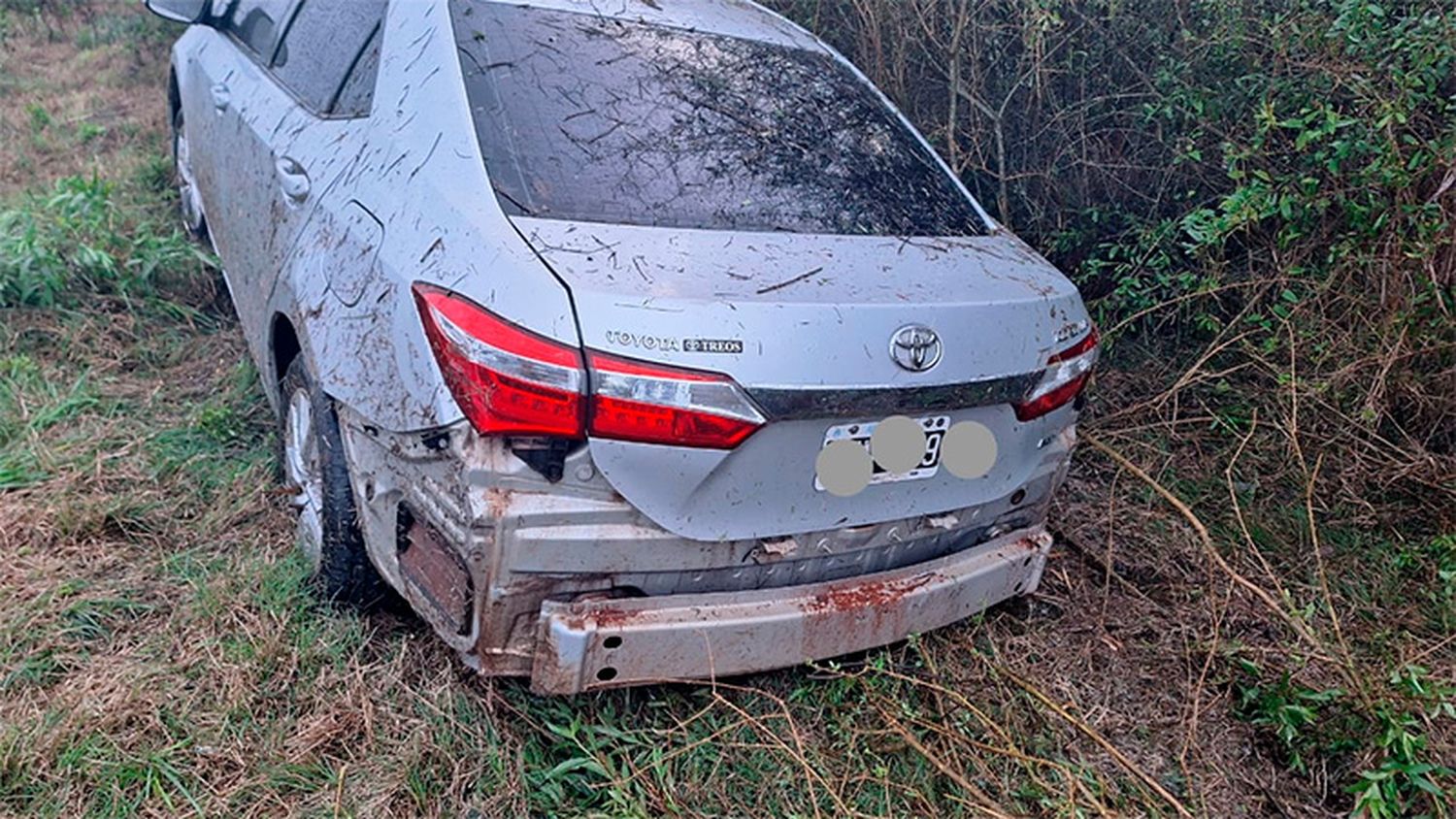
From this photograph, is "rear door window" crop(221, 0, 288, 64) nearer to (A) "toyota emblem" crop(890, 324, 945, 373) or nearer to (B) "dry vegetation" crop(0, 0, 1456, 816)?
(B) "dry vegetation" crop(0, 0, 1456, 816)

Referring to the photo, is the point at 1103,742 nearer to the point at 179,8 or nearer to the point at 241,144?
the point at 241,144

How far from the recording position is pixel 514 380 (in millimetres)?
1548

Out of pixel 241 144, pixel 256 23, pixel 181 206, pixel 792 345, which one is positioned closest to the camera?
pixel 792 345

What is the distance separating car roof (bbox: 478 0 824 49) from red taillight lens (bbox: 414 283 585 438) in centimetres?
113

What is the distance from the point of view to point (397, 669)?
2.09 meters

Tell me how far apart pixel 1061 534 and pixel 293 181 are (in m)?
2.36

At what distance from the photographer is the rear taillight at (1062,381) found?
201cm

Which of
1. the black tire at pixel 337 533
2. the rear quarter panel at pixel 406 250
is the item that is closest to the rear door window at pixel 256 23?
the rear quarter panel at pixel 406 250

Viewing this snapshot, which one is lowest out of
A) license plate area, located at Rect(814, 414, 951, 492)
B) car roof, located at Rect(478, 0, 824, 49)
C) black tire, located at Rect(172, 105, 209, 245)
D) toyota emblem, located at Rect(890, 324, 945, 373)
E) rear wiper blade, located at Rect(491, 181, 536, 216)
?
black tire, located at Rect(172, 105, 209, 245)

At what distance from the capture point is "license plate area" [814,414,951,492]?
5.77 feet

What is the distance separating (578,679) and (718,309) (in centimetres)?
71

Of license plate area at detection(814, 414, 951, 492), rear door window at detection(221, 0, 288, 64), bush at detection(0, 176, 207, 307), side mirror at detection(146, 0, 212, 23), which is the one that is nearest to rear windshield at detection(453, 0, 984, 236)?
license plate area at detection(814, 414, 951, 492)

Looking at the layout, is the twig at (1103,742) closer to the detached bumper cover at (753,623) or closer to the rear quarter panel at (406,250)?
the detached bumper cover at (753,623)

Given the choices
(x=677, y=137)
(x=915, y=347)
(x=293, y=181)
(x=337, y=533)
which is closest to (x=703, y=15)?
(x=677, y=137)
